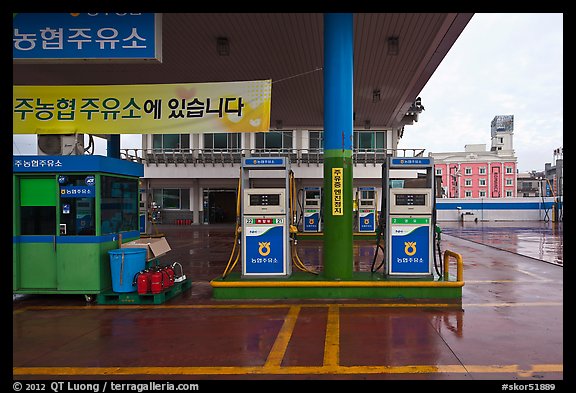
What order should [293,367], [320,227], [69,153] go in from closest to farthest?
1. [293,367]
2. [69,153]
3. [320,227]

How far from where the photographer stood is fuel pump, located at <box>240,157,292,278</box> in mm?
7230

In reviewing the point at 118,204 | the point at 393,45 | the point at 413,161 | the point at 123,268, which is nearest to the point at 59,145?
the point at 118,204

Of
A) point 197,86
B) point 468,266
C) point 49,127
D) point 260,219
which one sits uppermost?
point 197,86

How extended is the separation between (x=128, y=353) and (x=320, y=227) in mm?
14193

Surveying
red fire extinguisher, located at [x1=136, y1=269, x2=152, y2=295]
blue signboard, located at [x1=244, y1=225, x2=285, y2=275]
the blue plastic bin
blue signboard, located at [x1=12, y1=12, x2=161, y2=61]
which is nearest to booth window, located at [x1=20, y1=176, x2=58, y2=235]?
the blue plastic bin

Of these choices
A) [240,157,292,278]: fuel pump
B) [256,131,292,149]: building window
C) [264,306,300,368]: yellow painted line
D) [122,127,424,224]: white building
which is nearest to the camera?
[264,306,300,368]: yellow painted line

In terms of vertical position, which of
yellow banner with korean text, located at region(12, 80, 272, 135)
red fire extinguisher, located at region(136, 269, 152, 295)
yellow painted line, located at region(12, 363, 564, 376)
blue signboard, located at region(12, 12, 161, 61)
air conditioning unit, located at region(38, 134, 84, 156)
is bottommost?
yellow painted line, located at region(12, 363, 564, 376)

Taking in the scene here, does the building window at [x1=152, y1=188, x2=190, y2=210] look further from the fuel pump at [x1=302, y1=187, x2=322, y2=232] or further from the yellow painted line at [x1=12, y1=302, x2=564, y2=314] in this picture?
the yellow painted line at [x1=12, y1=302, x2=564, y2=314]

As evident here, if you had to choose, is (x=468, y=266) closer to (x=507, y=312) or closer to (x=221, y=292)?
(x=507, y=312)

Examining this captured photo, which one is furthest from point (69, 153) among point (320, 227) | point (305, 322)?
point (320, 227)

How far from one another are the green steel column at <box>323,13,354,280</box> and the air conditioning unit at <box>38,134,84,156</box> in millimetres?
4651

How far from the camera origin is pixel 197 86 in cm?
752

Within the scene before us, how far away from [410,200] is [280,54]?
713cm

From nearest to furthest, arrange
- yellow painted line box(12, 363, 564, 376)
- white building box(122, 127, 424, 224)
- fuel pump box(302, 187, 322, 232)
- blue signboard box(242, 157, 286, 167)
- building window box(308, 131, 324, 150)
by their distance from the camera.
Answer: yellow painted line box(12, 363, 564, 376)
blue signboard box(242, 157, 286, 167)
fuel pump box(302, 187, 322, 232)
white building box(122, 127, 424, 224)
building window box(308, 131, 324, 150)
